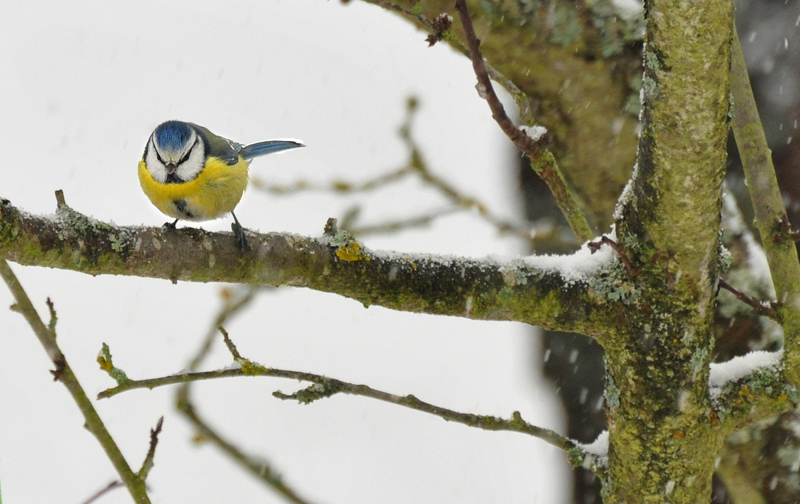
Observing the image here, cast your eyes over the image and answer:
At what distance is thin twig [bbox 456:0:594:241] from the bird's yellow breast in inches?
31.4

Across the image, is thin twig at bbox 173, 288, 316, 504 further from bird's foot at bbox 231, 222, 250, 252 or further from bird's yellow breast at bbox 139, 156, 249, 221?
bird's foot at bbox 231, 222, 250, 252

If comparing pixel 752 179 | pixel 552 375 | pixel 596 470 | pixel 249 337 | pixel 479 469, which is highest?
pixel 249 337

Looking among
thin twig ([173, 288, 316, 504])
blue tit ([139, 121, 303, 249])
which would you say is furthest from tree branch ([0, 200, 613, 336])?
blue tit ([139, 121, 303, 249])

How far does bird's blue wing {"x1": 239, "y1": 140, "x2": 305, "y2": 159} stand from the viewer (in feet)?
7.21

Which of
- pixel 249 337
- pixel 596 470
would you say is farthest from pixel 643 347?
pixel 249 337

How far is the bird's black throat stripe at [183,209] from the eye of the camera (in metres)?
1.78

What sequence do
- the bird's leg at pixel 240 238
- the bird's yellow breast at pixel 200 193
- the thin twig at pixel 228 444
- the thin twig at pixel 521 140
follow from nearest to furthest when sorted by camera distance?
the thin twig at pixel 521 140
the bird's leg at pixel 240 238
the thin twig at pixel 228 444
the bird's yellow breast at pixel 200 193

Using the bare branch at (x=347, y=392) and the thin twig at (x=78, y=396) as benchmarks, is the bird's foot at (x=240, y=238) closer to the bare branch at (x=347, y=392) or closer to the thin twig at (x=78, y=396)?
the bare branch at (x=347, y=392)

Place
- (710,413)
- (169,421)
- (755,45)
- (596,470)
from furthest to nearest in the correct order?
(169,421)
(755,45)
(596,470)
(710,413)

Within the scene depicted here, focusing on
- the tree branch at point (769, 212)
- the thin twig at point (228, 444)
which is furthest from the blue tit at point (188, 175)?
the tree branch at point (769, 212)

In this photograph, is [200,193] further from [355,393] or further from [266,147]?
[355,393]

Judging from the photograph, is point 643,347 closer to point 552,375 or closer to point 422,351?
point 552,375

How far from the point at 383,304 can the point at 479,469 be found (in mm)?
3035

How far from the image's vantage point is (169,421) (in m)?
3.73
